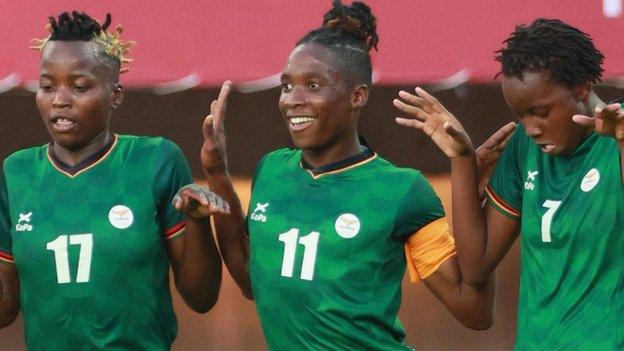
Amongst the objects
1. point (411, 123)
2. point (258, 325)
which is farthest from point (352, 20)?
point (258, 325)

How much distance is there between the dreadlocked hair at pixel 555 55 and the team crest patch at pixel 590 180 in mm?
294

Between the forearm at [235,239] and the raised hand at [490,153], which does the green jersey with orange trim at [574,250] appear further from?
the forearm at [235,239]

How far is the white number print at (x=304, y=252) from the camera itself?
5254 millimetres

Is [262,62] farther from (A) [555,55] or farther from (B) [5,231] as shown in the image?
(A) [555,55]

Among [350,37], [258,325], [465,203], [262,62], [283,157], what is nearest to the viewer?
[465,203]

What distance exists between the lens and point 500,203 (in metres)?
5.33

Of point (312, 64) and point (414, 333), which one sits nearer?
point (312, 64)

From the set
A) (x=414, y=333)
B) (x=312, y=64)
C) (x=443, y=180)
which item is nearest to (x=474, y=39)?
(x=443, y=180)

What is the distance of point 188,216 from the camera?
17.6 ft

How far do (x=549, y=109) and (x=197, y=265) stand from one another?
4.50 feet

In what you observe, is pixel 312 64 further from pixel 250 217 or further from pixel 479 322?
pixel 479 322

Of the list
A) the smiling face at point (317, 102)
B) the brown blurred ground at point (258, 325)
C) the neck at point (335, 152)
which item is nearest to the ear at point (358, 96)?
the smiling face at point (317, 102)

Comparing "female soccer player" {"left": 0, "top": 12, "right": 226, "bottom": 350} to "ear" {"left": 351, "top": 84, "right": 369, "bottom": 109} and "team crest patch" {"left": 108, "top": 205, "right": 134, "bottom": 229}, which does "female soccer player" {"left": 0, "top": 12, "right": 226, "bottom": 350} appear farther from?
"ear" {"left": 351, "top": 84, "right": 369, "bottom": 109}

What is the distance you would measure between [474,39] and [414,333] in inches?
60.2
